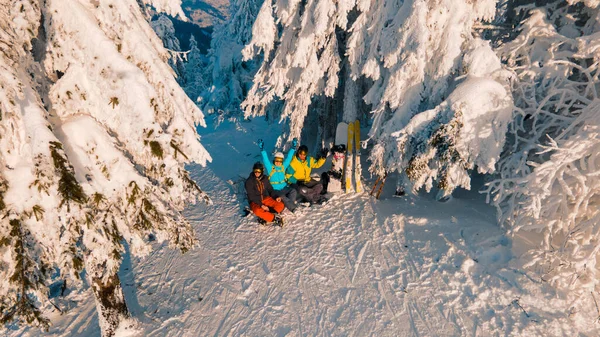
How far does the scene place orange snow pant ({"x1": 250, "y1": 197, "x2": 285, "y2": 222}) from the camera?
8297 mm

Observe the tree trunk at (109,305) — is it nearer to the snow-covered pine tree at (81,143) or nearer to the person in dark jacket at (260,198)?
the snow-covered pine tree at (81,143)

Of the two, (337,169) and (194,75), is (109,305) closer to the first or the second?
(337,169)

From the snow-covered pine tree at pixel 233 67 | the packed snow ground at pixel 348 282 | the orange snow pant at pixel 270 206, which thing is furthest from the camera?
the snow-covered pine tree at pixel 233 67

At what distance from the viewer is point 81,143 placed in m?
4.13

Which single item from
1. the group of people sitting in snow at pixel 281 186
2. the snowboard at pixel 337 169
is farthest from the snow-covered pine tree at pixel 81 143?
the snowboard at pixel 337 169

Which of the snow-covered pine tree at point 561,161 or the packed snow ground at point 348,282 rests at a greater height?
the snow-covered pine tree at point 561,161

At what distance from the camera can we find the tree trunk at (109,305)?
5.44m

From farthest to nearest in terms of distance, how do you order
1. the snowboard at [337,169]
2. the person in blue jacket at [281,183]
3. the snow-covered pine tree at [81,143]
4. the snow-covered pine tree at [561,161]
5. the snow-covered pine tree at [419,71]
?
1. the snowboard at [337,169]
2. the person in blue jacket at [281,183]
3. the snow-covered pine tree at [419,71]
4. the snow-covered pine tree at [561,161]
5. the snow-covered pine tree at [81,143]

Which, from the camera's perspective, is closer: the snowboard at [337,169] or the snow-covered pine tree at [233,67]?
the snowboard at [337,169]

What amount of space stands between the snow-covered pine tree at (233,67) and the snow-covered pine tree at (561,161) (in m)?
15.7

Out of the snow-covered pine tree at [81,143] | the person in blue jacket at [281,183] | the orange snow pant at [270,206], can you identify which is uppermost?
the snow-covered pine tree at [81,143]

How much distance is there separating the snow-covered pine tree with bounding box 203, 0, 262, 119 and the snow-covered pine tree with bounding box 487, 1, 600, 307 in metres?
15.7

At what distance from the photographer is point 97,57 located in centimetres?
408

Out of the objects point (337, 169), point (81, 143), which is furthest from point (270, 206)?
point (81, 143)
